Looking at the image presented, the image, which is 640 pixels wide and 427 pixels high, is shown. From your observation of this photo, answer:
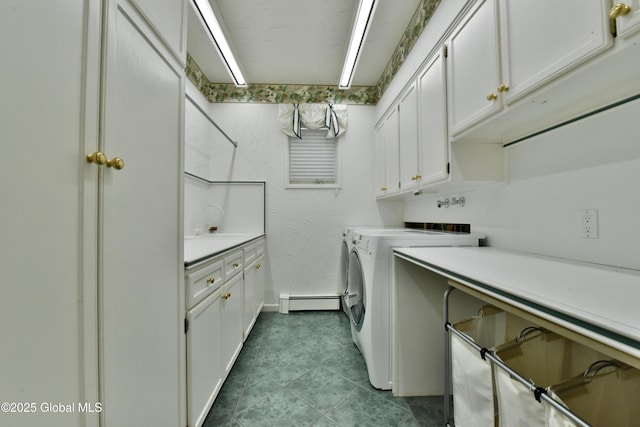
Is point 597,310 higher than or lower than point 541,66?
lower

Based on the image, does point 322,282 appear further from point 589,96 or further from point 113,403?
point 589,96

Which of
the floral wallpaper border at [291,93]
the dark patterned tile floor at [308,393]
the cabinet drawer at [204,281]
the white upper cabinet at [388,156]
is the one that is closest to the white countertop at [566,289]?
the dark patterned tile floor at [308,393]

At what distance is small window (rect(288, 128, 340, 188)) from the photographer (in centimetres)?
301

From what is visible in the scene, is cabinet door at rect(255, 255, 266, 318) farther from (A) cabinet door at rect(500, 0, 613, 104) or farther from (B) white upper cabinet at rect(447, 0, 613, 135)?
(A) cabinet door at rect(500, 0, 613, 104)

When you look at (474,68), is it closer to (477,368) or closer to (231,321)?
(477,368)

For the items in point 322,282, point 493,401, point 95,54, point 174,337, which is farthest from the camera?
point 322,282

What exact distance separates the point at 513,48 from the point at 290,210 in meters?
2.38

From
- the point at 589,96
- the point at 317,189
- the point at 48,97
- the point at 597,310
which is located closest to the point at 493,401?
the point at 597,310

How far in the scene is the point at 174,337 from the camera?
97cm

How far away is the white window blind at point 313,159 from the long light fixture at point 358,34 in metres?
0.75

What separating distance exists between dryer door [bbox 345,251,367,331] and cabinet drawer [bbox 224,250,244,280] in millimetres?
936

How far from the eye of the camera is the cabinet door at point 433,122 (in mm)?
1457

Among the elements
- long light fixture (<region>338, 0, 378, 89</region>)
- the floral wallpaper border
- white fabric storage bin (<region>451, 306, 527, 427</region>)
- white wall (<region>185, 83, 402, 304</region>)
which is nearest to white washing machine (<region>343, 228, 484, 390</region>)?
white fabric storage bin (<region>451, 306, 527, 427</region>)

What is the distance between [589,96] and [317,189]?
7.61 ft
